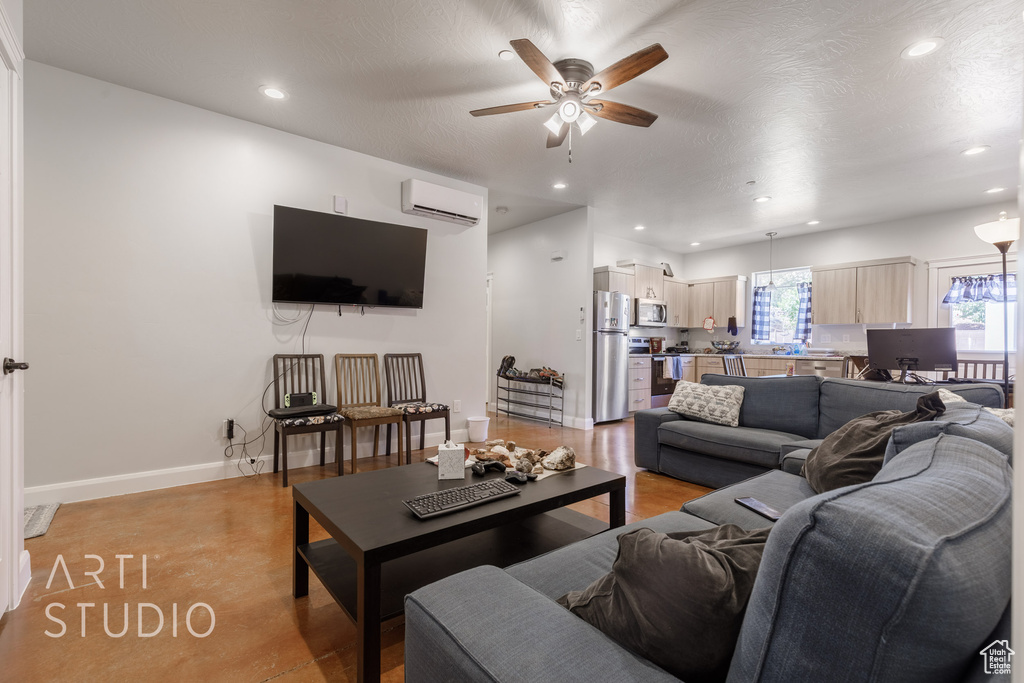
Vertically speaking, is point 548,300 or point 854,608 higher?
point 548,300

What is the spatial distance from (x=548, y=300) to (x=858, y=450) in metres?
4.37

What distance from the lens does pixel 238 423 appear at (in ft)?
11.7

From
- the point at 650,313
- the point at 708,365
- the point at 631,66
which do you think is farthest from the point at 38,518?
the point at 708,365

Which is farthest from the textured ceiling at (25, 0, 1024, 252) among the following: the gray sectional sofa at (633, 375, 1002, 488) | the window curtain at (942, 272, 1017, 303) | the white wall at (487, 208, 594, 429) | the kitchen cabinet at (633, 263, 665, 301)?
the kitchen cabinet at (633, 263, 665, 301)

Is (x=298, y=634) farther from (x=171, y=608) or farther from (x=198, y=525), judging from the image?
(x=198, y=525)

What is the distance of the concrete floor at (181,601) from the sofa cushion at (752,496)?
0.86m

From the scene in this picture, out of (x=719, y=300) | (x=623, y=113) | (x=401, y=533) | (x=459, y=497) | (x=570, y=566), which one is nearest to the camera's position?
(x=570, y=566)

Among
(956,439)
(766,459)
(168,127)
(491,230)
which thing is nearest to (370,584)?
(956,439)

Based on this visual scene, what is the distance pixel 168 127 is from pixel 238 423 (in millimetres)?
2208

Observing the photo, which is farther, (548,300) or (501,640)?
(548,300)

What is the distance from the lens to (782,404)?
338 cm

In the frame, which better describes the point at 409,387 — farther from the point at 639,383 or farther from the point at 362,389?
the point at 639,383

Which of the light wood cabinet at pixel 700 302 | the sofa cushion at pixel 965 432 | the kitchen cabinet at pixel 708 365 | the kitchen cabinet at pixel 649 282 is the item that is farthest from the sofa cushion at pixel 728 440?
the light wood cabinet at pixel 700 302

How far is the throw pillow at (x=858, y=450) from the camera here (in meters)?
1.89
